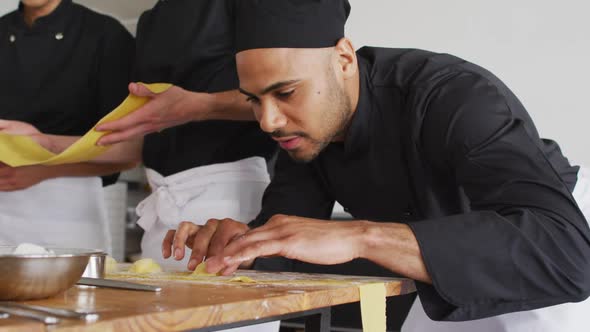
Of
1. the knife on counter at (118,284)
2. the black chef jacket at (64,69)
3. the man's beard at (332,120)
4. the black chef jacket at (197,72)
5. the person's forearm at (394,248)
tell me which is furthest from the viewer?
the black chef jacket at (64,69)

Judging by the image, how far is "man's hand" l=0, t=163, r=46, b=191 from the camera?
2.14 meters

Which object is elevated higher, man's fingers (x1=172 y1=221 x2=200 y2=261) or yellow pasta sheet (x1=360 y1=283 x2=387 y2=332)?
yellow pasta sheet (x1=360 y1=283 x2=387 y2=332)

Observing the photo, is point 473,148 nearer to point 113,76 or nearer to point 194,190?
point 194,190

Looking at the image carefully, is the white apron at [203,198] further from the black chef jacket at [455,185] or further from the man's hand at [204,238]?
the man's hand at [204,238]

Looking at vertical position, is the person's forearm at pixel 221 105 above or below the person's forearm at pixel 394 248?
above

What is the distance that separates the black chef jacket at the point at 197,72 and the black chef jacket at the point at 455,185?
11.0 inches

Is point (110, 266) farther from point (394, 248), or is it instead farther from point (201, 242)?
point (394, 248)

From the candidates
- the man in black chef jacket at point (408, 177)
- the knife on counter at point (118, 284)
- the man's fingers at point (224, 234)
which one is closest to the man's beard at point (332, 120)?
the man in black chef jacket at point (408, 177)

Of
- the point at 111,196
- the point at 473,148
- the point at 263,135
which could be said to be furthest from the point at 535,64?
the point at 111,196

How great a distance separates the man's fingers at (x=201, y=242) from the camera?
55.8 inches

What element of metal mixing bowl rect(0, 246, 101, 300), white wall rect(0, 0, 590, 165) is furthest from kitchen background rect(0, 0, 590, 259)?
metal mixing bowl rect(0, 246, 101, 300)

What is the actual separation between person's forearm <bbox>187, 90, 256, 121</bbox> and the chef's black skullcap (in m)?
0.34

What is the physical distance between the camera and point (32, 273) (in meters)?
0.86

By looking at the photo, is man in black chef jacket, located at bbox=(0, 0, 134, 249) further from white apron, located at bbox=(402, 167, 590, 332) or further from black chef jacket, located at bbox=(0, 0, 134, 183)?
white apron, located at bbox=(402, 167, 590, 332)
